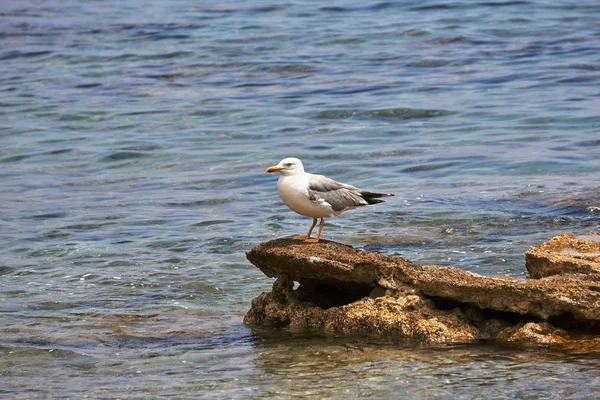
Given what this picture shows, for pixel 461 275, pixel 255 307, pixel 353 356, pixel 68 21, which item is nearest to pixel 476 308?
pixel 461 275

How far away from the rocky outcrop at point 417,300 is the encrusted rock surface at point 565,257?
176mm

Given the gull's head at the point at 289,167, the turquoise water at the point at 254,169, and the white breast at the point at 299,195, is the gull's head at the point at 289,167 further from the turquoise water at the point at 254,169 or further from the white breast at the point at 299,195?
the turquoise water at the point at 254,169

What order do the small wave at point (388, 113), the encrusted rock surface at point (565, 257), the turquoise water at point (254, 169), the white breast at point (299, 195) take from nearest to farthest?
the turquoise water at point (254, 169)
the encrusted rock surface at point (565, 257)
the white breast at point (299, 195)
the small wave at point (388, 113)

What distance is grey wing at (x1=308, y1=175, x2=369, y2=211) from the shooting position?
7223mm

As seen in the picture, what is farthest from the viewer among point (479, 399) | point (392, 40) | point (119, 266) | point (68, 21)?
point (68, 21)

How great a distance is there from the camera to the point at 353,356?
265 inches

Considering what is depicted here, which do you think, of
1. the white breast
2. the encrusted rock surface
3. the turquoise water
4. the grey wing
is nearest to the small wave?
the turquoise water

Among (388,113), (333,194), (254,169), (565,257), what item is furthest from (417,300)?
(388,113)

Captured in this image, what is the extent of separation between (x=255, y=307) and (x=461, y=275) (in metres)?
1.64

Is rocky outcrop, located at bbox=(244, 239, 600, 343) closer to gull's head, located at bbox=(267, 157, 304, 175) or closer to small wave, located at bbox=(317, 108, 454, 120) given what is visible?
gull's head, located at bbox=(267, 157, 304, 175)

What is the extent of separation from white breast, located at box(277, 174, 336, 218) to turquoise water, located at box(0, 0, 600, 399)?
3.00 ft

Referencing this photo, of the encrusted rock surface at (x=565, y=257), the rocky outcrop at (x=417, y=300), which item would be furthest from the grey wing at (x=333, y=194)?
the encrusted rock surface at (x=565, y=257)

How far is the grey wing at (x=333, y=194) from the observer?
23.7 feet

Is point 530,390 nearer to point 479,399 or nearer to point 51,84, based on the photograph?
point 479,399
